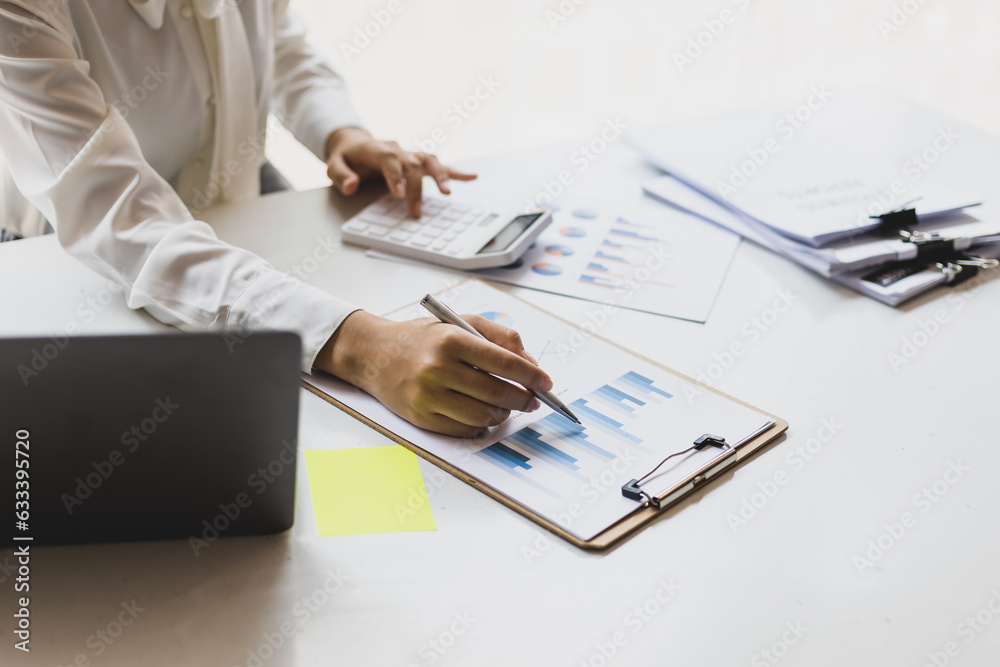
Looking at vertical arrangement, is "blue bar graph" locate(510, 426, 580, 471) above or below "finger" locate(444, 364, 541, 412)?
below

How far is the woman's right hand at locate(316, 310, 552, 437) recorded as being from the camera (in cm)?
75

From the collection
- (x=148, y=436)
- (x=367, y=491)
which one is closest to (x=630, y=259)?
(x=367, y=491)

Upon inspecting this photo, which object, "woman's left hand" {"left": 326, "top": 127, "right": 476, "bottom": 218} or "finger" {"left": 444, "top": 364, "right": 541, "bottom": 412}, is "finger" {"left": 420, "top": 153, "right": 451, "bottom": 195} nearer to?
"woman's left hand" {"left": 326, "top": 127, "right": 476, "bottom": 218}

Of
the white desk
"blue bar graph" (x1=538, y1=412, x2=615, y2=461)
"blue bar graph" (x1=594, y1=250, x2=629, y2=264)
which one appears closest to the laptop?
the white desk

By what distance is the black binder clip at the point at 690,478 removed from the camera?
691mm

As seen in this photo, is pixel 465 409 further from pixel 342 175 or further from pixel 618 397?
pixel 342 175

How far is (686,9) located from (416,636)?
3101 millimetres

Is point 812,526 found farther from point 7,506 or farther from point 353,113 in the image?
point 353,113

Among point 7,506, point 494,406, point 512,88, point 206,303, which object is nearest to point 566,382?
point 494,406

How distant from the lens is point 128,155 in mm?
941

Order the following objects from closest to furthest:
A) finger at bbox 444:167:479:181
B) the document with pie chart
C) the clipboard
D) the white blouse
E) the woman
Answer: the clipboard
the woman
the white blouse
the document with pie chart
finger at bbox 444:167:479:181

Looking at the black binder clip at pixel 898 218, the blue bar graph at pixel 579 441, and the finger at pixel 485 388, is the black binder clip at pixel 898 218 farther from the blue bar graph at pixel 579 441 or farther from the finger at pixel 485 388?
the finger at pixel 485 388

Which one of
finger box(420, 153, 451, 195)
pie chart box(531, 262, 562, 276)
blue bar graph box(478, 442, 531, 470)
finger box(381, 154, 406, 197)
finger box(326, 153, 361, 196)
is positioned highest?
pie chart box(531, 262, 562, 276)

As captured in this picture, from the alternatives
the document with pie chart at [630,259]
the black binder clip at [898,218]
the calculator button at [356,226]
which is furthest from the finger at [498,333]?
the black binder clip at [898,218]
